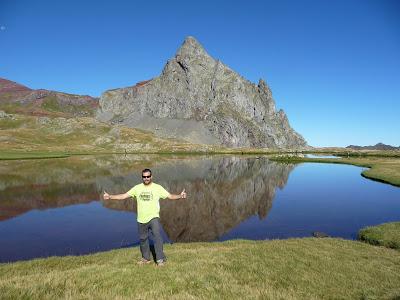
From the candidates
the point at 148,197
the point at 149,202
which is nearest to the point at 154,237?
the point at 149,202

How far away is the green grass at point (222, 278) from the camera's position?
40.7 feet

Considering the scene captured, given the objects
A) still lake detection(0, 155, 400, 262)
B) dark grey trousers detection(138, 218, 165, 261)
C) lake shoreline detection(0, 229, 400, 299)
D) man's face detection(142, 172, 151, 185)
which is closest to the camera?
lake shoreline detection(0, 229, 400, 299)

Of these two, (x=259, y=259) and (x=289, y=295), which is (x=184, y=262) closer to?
(x=259, y=259)

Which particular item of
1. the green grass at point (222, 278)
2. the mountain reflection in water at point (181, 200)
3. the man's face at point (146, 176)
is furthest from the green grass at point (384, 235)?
the man's face at point (146, 176)

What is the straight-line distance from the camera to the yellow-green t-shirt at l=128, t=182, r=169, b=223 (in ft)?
53.1

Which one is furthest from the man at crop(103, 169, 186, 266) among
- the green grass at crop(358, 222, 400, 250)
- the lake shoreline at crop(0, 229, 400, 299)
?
the green grass at crop(358, 222, 400, 250)

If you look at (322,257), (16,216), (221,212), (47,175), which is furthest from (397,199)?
(47,175)

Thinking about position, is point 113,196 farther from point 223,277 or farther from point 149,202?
point 223,277

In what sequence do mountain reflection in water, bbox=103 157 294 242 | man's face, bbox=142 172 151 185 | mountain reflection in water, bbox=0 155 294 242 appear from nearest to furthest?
man's face, bbox=142 172 151 185 < mountain reflection in water, bbox=103 157 294 242 < mountain reflection in water, bbox=0 155 294 242

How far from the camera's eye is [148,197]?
16.2 metres

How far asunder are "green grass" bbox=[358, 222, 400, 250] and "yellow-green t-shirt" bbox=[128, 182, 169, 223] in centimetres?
2057

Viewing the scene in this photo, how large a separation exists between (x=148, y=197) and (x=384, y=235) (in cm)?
2368

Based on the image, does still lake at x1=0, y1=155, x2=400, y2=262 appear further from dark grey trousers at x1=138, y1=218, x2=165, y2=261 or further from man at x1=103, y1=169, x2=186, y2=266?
man at x1=103, y1=169, x2=186, y2=266

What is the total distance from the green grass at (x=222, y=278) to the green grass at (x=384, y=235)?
8.61 m
